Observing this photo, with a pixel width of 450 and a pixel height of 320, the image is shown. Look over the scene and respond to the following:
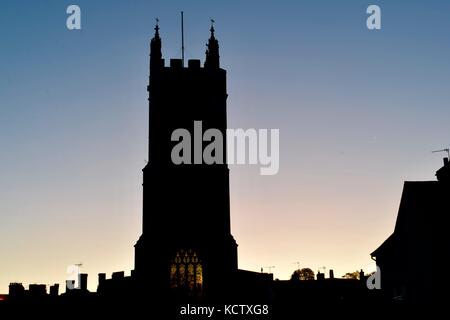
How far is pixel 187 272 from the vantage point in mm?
52250

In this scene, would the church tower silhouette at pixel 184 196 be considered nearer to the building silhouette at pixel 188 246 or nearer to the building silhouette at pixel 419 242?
the building silhouette at pixel 188 246

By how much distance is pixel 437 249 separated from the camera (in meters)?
36.8

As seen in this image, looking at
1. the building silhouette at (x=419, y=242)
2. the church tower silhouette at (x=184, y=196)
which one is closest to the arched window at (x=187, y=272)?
the church tower silhouette at (x=184, y=196)

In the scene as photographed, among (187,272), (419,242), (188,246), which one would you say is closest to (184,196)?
(188,246)

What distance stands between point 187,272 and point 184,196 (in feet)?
21.0

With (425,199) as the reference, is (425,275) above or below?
below

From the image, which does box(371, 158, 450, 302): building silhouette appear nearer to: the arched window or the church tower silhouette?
the church tower silhouette

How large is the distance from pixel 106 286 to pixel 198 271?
7319 mm

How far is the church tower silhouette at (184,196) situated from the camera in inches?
2045

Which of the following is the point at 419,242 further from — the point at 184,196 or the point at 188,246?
the point at 184,196

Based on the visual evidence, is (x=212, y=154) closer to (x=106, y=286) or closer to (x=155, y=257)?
(x=155, y=257)

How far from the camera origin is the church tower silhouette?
5194cm

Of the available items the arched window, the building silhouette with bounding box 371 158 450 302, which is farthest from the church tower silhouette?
the building silhouette with bounding box 371 158 450 302
